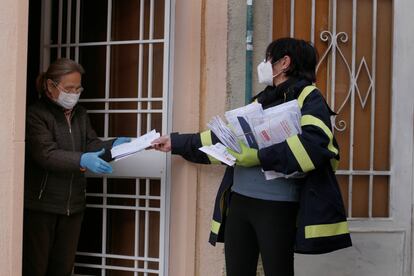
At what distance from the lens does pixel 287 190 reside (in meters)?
3.15

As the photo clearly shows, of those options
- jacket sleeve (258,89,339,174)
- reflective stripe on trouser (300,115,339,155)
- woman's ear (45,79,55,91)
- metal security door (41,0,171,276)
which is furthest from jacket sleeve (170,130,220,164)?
woman's ear (45,79,55,91)

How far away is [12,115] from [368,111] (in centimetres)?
244

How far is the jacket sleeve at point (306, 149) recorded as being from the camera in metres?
Result: 2.96

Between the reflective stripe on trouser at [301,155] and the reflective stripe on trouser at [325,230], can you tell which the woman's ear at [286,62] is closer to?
the reflective stripe on trouser at [301,155]

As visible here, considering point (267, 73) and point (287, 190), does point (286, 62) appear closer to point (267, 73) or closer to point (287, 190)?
point (267, 73)

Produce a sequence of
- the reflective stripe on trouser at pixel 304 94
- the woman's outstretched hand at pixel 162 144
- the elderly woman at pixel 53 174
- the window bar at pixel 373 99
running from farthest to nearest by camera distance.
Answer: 1. the window bar at pixel 373 99
2. the elderly woman at pixel 53 174
3. the woman's outstretched hand at pixel 162 144
4. the reflective stripe on trouser at pixel 304 94

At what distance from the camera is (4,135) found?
3586mm

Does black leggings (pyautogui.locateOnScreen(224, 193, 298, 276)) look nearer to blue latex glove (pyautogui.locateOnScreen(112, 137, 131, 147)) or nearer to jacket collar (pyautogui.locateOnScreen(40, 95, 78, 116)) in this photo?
blue latex glove (pyautogui.locateOnScreen(112, 137, 131, 147))

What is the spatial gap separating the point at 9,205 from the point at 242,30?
183cm

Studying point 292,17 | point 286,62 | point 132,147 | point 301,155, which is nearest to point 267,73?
point 286,62

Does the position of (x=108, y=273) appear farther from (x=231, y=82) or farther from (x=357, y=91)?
(x=357, y=91)

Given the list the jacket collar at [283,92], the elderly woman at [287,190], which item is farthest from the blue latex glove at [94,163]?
the jacket collar at [283,92]

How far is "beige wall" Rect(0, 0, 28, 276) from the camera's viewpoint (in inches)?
140

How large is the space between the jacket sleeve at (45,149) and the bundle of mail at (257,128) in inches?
36.8
